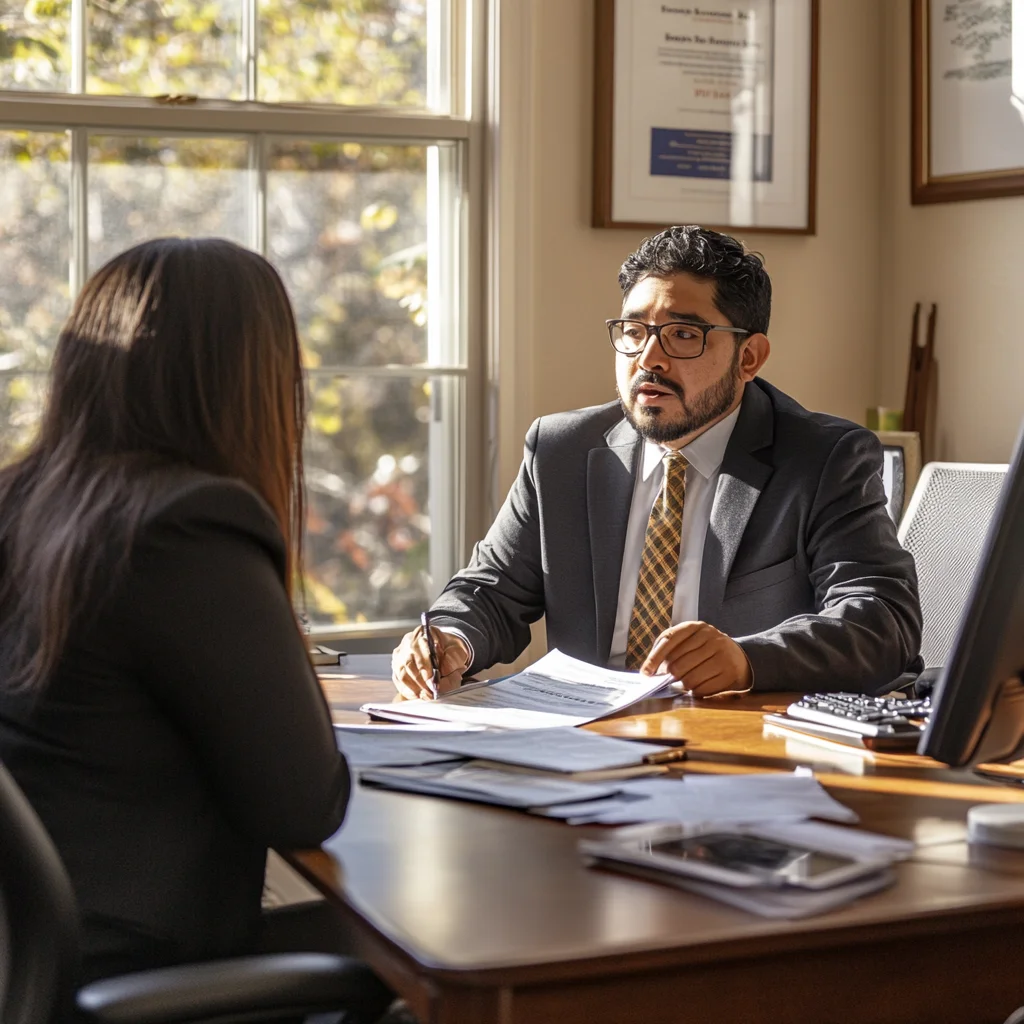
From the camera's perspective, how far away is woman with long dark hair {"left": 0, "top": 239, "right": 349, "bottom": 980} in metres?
1.19

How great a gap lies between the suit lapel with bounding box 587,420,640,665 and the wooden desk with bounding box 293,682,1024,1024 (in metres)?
1.08

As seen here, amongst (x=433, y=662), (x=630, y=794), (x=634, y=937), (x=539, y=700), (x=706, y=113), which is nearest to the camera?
(x=634, y=937)

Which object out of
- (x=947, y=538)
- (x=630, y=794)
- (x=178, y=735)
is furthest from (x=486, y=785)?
(x=947, y=538)

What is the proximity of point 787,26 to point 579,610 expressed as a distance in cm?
175

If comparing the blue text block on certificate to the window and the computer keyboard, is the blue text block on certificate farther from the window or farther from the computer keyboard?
the computer keyboard

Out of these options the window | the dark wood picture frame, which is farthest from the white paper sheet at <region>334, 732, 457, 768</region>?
the dark wood picture frame

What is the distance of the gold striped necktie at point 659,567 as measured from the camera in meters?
2.29

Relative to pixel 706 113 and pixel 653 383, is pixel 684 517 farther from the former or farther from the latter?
pixel 706 113

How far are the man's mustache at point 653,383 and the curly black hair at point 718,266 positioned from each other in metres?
0.16

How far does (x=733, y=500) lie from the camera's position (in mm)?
2322

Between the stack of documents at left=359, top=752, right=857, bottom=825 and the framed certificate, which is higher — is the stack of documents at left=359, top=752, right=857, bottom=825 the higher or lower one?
the lower one

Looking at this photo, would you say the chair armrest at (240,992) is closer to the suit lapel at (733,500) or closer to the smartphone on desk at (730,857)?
the smartphone on desk at (730,857)

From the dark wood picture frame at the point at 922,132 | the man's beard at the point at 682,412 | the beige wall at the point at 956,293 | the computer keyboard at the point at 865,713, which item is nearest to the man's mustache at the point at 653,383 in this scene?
the man's beard at the point at 682,412

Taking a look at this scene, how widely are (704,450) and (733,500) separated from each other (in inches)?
5.1
